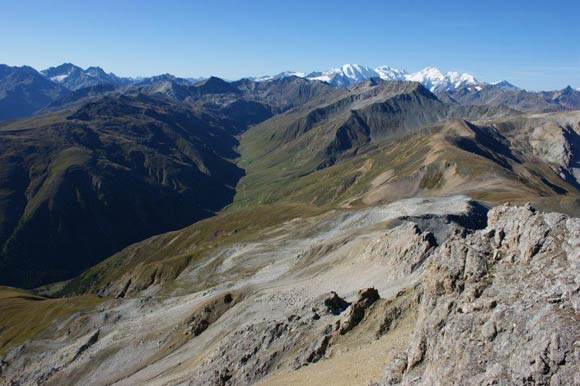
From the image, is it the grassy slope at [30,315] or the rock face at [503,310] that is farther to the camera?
the grassy slope at [30,315]

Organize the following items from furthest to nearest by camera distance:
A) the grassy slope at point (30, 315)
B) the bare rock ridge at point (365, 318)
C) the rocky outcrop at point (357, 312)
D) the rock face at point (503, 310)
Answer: the grassy slope at point (30, 315)
the rocky outcrop at point (357, 312)
the bare rock ridge at point (365, 318)
the rock face at point (503, 310)

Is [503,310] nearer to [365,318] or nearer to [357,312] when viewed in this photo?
[365,318]

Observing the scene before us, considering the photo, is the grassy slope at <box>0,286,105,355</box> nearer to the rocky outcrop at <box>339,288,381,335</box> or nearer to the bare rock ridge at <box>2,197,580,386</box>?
the bare rock ridge at <box>2,197,580,386</box>

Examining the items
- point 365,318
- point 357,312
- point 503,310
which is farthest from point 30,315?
point 503,310

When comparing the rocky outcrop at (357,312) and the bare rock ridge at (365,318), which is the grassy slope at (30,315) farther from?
the rocky outcrop at (357,312)

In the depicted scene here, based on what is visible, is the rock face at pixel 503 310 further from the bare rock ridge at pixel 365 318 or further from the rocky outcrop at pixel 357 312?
the rocky outcrop at pixel 357 312

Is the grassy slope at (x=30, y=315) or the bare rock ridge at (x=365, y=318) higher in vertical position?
the bare rock ridge at (x=365, y=318)

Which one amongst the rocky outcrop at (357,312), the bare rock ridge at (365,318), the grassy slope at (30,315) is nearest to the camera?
the bare rock ridge at (365,318)

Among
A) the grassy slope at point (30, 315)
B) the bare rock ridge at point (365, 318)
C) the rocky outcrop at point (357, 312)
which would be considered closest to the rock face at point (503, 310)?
the bare rock ridge at point (365, 318)

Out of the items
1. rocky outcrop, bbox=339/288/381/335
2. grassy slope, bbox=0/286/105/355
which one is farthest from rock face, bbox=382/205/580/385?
grassy slope, bbox=0/286/105/355

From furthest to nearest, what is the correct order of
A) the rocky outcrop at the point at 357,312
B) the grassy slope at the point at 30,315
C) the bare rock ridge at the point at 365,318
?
the grassy slope at the point at 30,315, the rocky outcrop at the point at 357,312, the bare rock ridge at the point at 365,318
